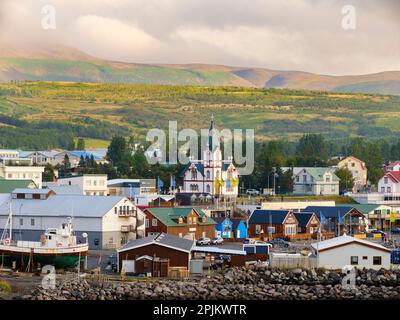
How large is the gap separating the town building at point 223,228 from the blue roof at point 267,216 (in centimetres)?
119

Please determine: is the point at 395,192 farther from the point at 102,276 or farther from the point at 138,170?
the point at 102,276

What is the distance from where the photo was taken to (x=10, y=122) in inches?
6388

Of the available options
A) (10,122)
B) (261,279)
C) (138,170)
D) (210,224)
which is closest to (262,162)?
(138,170)

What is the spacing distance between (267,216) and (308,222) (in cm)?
205

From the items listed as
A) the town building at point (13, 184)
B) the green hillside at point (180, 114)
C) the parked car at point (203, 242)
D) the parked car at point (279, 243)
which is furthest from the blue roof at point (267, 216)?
the green hillside at point (180, 114)

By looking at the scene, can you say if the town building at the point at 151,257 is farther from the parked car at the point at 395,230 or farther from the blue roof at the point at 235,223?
the parked car at the point at 395,230

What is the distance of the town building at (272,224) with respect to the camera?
50.1 metres

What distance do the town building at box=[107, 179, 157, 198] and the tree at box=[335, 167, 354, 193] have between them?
13450 millimetres

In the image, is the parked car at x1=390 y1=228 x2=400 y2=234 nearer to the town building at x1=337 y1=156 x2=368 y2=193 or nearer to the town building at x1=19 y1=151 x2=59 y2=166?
the town building at x1=337 y1=156 x2=368 y2=193

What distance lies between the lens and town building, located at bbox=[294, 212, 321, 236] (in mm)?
51375

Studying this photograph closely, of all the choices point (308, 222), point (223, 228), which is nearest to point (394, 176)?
point (308, 222)
